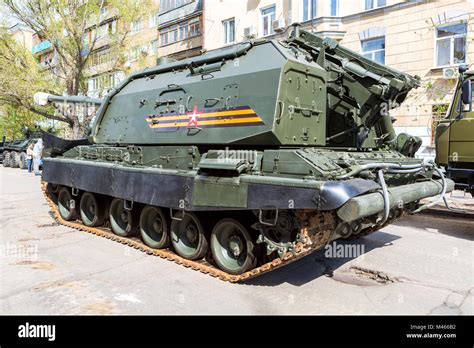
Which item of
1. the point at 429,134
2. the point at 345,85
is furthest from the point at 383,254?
the point at 429,134

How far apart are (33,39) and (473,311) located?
50617 mm

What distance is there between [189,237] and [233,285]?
4.25 feet

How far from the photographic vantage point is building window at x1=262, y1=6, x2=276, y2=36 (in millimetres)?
20812

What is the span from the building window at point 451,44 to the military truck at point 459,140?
7.88 meters

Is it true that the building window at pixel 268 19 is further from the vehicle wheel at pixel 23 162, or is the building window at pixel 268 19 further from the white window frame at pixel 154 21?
the vehicle wheel at pixel 23 162

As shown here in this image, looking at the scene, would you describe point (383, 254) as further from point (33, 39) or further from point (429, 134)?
point (33, 39)

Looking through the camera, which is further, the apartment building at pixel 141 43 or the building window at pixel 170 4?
the building window at pixel 170 4

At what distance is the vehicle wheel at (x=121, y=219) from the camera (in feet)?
24.5

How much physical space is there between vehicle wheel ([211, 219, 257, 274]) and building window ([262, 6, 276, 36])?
16.7m

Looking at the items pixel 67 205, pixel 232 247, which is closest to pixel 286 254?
pixel 232 247

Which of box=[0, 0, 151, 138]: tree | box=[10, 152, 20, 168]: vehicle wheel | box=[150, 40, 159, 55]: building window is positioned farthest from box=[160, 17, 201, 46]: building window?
box=[10, 152, 20, 168]: vehicle wheel

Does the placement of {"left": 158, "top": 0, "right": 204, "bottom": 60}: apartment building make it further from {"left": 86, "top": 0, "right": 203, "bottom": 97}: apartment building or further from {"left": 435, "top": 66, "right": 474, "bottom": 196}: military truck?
{"left": 435, "top": 66, "right": 474, "bottom": 196}: military truck

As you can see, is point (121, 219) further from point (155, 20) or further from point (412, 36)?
point (155, 20)

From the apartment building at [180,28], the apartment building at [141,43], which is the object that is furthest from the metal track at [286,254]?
the apartment building at [180,28]
